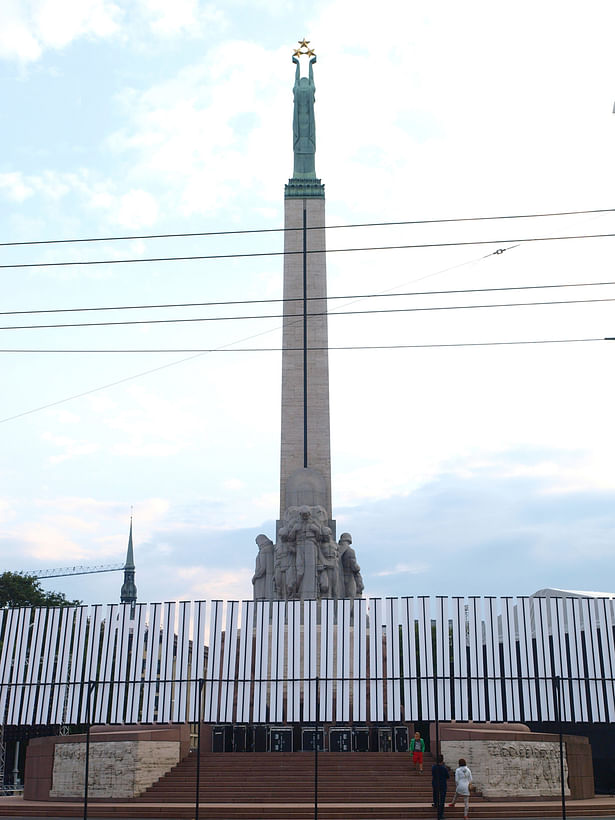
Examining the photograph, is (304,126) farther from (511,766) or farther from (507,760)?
(511,766)

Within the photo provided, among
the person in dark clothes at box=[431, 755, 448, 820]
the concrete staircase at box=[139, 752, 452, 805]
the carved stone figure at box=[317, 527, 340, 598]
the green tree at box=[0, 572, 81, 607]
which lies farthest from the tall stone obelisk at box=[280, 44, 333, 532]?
the green tree at box=[0, 572, 81, 607]

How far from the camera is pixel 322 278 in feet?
148

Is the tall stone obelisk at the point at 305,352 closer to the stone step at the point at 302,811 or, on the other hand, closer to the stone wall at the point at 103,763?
the stone wall at the point at 103,763

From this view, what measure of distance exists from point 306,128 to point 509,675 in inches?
1225

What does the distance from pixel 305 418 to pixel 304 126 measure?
54.8 feet

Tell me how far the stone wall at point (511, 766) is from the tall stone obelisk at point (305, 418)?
1418 cm

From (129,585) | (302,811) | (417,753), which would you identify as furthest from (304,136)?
(129,585)

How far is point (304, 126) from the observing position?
160ft

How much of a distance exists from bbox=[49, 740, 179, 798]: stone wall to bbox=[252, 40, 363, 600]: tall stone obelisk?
515 inches

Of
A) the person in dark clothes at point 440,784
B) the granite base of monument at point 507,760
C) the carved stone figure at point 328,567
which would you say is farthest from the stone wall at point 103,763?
the carved stone figure at point 328,567

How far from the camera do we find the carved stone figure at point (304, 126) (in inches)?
1881

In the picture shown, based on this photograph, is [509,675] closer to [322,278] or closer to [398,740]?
[398,740]

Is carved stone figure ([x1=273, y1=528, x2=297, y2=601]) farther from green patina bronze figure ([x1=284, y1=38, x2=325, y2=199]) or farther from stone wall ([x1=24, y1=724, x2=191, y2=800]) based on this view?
green patina bronze figure ([x1=284, y1=38, x2=325, y2=199])

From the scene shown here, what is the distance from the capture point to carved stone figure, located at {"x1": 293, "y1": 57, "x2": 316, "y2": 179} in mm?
47781
